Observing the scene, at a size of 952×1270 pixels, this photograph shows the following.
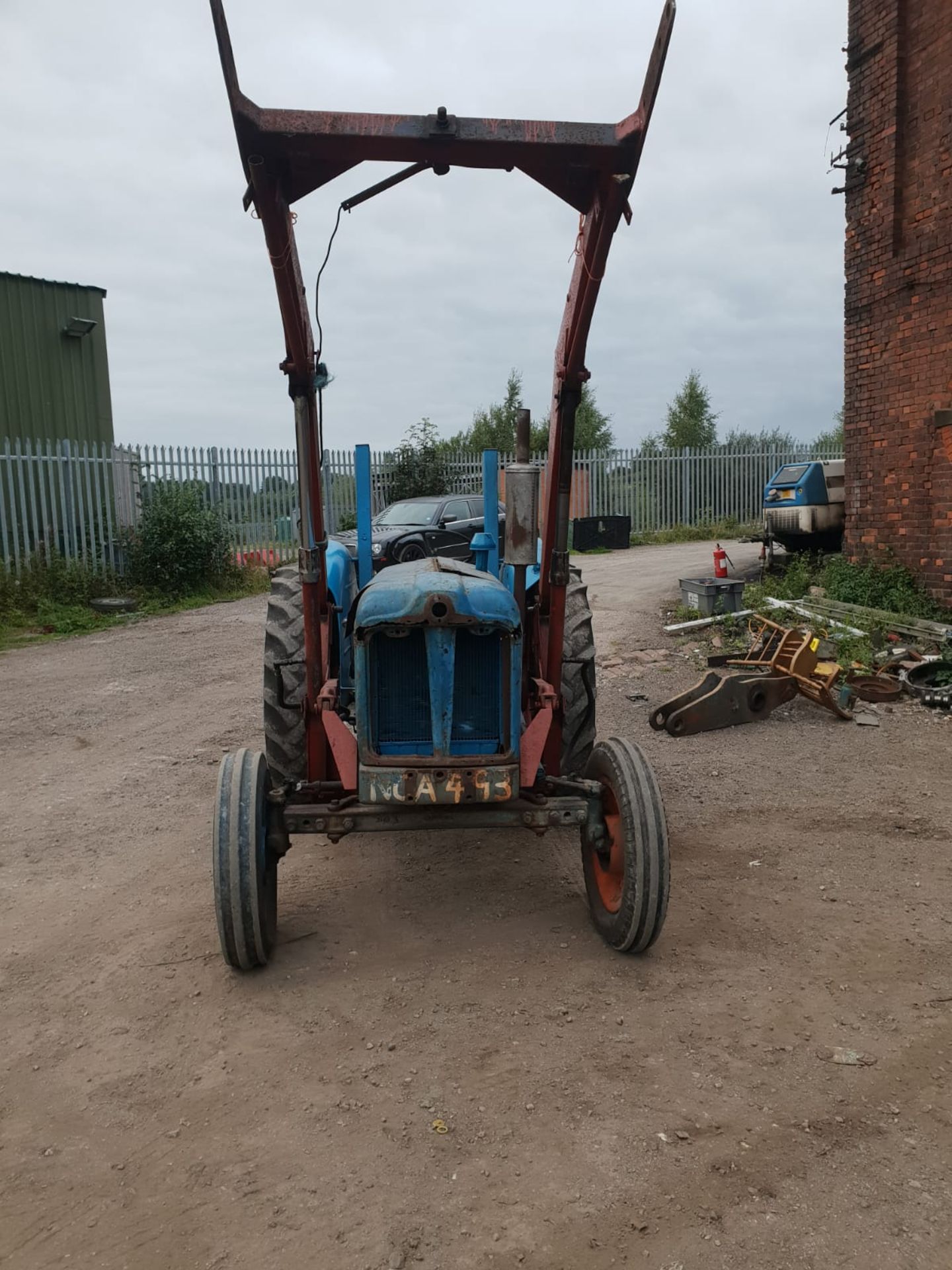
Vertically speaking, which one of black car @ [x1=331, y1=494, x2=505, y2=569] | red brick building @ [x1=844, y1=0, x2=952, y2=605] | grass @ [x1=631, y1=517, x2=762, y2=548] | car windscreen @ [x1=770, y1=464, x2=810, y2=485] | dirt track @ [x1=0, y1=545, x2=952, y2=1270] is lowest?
dirt track @ [x1=0, y1=545, x2=952, y2=1270]

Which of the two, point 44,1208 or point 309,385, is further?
point 309,385

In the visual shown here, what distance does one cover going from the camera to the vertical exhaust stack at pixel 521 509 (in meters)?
3.44

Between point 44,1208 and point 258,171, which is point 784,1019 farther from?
point 258,171

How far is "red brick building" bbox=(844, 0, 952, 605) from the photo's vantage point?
9.09m

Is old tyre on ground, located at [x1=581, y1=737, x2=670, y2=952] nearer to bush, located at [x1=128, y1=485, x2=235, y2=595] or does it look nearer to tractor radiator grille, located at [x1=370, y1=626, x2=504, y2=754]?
tractor radiator grille, located at [x1=370, y1=626, x2=504, y2=754]

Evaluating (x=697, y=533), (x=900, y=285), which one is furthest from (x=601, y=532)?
(x=900, y=285)

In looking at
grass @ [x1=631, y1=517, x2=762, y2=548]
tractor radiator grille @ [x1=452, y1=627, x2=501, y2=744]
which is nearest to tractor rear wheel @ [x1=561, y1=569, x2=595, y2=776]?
tractor radiator grille @ [x1=452, y1=627, x2=501, y2=744]

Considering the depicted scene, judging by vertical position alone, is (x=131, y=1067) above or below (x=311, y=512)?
below

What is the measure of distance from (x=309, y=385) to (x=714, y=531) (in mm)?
20870

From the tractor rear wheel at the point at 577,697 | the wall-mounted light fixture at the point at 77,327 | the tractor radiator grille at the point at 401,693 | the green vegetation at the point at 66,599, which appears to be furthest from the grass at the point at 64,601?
the tractor radiator grille at the point at 401,693

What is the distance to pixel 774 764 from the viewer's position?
20.4ft

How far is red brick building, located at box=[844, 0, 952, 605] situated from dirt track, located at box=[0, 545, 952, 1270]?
4834mm

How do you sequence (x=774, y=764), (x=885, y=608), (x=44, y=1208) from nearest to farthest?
(x=44, y=1208) < (x=774, y=764) < (x=885, y=608)

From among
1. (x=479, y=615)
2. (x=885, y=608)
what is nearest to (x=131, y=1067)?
(x=479, y=615)
